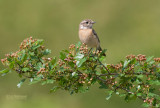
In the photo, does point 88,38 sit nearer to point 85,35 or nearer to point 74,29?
point 85,35

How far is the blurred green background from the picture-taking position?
9938mm

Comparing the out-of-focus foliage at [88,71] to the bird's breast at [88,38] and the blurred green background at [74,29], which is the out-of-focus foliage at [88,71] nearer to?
the bird's breast at [88,38]

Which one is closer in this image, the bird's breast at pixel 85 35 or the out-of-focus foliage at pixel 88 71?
the out-of-focus foliage at pixel 88 71

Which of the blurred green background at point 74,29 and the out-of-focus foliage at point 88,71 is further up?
the out-of-focus foliage at point 88,71

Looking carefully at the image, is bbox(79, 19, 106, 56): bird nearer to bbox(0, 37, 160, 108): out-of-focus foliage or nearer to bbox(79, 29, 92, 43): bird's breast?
bbox(79, 29, 92, 43): bird's breast

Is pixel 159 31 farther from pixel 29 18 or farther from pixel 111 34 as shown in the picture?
pixel 29 18

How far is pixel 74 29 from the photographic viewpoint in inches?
559

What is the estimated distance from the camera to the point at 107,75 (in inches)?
194

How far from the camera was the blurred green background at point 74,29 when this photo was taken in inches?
391

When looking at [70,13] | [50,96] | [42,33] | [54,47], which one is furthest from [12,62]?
[70,13]

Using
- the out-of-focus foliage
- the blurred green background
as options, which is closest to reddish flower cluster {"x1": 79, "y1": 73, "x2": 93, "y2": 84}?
the out-of-focus foliage

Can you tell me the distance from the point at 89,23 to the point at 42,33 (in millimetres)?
6385

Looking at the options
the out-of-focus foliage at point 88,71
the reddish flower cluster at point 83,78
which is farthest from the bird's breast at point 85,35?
the reddish flower cluster at point 83,78

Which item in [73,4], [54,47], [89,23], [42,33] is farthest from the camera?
[73,4]
